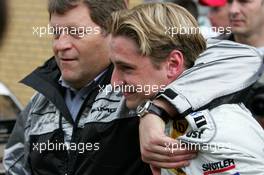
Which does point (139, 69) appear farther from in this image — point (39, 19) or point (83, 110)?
point (39, 19)

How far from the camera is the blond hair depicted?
2520mm

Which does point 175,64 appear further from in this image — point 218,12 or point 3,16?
point 218,12

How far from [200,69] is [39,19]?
604 centimetres

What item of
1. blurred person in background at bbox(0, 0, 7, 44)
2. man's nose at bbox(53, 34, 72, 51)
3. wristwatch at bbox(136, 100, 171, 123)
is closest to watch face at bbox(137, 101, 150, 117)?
wristwatch at bbox(136, 100, 171, 123)

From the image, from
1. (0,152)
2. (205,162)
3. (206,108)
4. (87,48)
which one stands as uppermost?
(87,48)

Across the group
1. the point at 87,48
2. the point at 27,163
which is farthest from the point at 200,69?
the point at 27,163

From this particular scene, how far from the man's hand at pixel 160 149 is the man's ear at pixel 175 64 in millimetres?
223

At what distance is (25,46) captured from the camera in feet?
27.9

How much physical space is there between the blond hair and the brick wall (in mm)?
5642

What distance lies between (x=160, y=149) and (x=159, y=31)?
0.45 metres

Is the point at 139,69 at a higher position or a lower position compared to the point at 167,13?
lower

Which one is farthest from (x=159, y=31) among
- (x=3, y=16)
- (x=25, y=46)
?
(x=25, y=46)

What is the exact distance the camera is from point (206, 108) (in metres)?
2.34

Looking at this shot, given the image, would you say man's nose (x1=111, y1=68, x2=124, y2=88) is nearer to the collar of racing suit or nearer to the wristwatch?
the wristwatch
